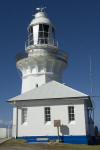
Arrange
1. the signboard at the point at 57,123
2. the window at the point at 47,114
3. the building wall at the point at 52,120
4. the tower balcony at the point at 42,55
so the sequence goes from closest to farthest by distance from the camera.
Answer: the signboard at the point at 57,123, the building wall at the point at 52,120, the window at the point at 47,114, the tower balcony at the point at 42,55

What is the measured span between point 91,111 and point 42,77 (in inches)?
278

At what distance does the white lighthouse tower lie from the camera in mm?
26078

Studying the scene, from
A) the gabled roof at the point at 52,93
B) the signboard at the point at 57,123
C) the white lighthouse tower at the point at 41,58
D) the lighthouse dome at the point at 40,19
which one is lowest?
the signboard at the point at 57,123

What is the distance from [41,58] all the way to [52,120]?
9.28 meters

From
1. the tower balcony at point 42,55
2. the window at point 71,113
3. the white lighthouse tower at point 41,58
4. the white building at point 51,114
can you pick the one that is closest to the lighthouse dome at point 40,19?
the white lighthouse tower at point 41,58

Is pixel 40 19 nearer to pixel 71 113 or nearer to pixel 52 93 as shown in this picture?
pixel 52 93

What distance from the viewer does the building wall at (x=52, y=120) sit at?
61.3 ft

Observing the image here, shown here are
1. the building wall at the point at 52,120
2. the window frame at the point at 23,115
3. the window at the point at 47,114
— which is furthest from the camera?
the window frame at the point at 23,115

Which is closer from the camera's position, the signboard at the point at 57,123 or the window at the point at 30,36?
the signboard at the point at 57,123

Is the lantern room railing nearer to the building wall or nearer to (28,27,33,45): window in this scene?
(28,27,33,45): window

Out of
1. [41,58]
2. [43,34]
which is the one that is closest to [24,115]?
[41,58]

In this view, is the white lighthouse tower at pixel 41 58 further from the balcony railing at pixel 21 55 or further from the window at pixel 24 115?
the window at pixel 24 115

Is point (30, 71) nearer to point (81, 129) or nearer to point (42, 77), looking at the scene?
point (42, 77)

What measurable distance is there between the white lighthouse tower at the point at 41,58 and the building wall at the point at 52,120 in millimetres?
6199
